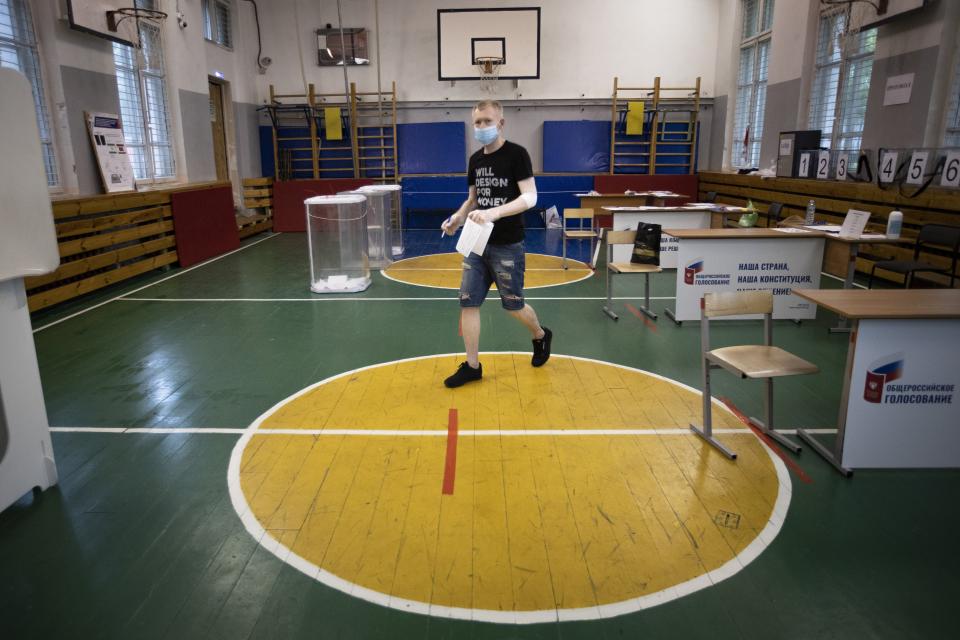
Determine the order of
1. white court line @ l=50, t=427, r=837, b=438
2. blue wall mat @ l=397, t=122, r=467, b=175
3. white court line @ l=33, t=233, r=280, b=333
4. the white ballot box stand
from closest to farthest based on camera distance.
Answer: the white ballot box stand < white court line @ l=50, t=427, r=837, b=438 < white court line @ l=33, t=233, r=280, b=333 < blue wall mat @ l=397, t=122, r=467, b=175

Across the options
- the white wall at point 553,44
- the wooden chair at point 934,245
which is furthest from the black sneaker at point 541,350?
the white wall at point 553,44

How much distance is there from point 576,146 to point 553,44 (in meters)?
2.27

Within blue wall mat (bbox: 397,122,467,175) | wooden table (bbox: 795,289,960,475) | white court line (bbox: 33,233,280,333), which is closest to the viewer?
wooden table (bbox: 795,289,960,475)

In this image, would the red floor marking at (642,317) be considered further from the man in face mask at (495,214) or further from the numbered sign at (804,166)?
the numbered sign at (804,166)

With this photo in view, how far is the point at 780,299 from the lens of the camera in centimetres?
599

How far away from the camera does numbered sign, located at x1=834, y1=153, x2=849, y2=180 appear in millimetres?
8422

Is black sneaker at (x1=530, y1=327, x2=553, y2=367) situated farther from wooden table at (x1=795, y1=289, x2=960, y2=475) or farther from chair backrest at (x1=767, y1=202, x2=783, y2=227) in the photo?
chair backrest at (x1=767, y1=202, x2=783, y2=227)

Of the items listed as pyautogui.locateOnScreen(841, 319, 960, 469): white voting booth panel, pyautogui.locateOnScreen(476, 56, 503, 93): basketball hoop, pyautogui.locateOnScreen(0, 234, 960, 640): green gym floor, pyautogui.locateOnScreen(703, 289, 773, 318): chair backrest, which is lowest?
pyautogui.locateOnScreen(0, 234, 960, 640): green gym floor

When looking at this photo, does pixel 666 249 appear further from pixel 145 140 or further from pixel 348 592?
pixel 145 140

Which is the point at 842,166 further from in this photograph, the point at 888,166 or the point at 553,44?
the point at 553,44

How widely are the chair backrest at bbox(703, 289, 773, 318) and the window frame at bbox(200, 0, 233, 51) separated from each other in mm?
11810

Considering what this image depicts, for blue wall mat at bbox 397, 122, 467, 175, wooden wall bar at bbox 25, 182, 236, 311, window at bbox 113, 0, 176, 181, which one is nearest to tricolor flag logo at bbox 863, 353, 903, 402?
wooden wall bar at bbox 25, 182, 236, 311

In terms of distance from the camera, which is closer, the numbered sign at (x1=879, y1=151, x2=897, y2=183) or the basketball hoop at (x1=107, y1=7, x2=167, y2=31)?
the numbered sign at (x1=879, y1=151, x2=897, y2=183)

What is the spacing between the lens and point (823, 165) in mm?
8852
